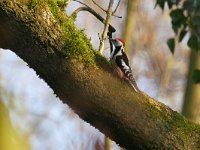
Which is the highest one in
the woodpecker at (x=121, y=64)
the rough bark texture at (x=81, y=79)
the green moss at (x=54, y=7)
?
the woodpecker at (x=121, y=64)

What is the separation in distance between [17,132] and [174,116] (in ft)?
2.46

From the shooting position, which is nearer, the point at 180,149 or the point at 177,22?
the point at 177,22

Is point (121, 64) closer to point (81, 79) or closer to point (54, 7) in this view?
point (81, 79)

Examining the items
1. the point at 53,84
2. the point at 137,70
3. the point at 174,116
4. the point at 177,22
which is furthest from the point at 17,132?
the point at 137,70

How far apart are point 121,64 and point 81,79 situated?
15.9 inches

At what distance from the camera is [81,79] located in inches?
103

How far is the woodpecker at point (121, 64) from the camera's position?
2.77 metres

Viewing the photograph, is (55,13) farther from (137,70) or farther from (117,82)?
(137,70)

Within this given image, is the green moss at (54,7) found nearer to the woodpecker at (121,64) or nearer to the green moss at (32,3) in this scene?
the green moss at (32,3)

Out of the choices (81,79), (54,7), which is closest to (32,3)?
(54,7)

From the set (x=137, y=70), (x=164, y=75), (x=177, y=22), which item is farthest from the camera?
(x=164, y=75)

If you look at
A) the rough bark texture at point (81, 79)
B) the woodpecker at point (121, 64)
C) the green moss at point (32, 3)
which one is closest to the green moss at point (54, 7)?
the rough bark texture at point (81, 79)

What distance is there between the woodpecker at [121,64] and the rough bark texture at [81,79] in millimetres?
57

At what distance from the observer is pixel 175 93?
1150cm
